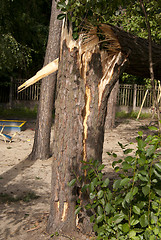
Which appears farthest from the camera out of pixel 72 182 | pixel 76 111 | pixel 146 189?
pixel 76 111

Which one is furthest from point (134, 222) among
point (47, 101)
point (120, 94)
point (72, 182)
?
→ point (120, 94)

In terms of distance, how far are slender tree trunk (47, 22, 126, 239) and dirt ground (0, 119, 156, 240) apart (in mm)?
583

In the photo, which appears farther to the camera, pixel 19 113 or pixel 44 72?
pixel 19 113

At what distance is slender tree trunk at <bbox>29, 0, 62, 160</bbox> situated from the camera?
8.20 meters

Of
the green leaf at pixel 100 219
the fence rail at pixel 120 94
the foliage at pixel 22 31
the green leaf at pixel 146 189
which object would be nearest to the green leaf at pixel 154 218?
the green leaf at pixel 146 189

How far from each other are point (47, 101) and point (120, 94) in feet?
39.3

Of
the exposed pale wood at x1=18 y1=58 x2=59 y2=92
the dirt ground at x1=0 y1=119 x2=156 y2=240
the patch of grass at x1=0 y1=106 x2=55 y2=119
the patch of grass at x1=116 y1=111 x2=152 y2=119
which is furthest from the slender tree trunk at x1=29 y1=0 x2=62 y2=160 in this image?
the patch of grass at x1=116 y1=111 x2=152 y2=119

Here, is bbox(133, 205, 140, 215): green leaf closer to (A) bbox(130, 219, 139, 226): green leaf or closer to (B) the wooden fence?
(A) bbox(130, 219, 139, 226): green leaf

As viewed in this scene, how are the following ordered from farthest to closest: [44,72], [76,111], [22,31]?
[22,31] → [44,72] → [76,111]

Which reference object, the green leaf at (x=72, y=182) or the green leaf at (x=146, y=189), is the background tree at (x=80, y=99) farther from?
the green leaf at (x=146, y=189)

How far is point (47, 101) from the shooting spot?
8258 millimetres

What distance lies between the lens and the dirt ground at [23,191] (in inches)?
166

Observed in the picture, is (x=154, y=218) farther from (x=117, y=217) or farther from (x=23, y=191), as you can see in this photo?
(x=23, y=191)

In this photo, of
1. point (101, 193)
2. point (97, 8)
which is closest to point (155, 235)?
point (101, 193)
